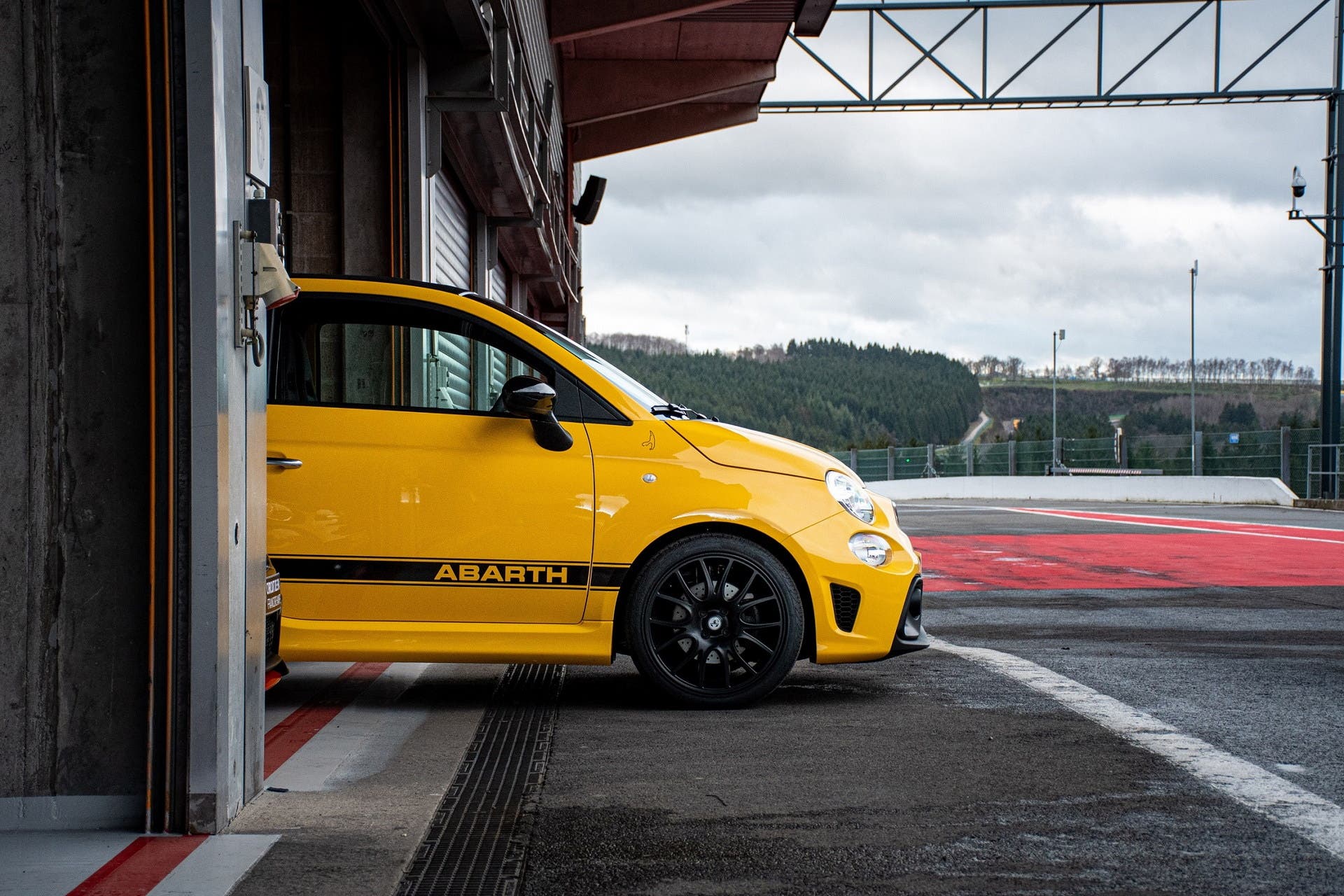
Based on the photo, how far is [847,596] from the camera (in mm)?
5516

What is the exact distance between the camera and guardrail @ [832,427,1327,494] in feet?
106

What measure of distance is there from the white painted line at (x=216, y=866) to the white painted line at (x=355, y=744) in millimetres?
625

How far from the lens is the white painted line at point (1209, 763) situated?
3621 mm

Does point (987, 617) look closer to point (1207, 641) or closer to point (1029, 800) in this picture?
point (1207, 641)

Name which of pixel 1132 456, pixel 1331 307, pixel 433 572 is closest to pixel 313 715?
pixel 433 572

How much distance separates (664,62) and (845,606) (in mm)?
20159

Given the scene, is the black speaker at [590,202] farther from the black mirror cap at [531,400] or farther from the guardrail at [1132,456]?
the black mirror cap at [531,400]

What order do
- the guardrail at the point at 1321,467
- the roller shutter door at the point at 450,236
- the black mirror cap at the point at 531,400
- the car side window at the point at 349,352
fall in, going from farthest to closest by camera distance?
the guardrail at the point at 1321,467
the roller shutter door at the point at 450,236
the car side window at the point at 349,352
the black mirror cap at the point at 531,400

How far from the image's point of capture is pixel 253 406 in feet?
12.7

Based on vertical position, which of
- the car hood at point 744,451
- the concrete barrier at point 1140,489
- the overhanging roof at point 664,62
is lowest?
the concrete barrier at point 1140,489

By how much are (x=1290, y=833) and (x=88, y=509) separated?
10.6ft

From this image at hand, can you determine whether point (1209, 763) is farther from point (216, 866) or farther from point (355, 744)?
point (216, 866)

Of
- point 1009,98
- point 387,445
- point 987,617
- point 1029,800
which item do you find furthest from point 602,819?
point 1009,98

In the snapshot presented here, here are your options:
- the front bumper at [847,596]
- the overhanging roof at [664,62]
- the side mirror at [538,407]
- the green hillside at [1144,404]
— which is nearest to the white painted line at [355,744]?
the side mirror at [538,407]
